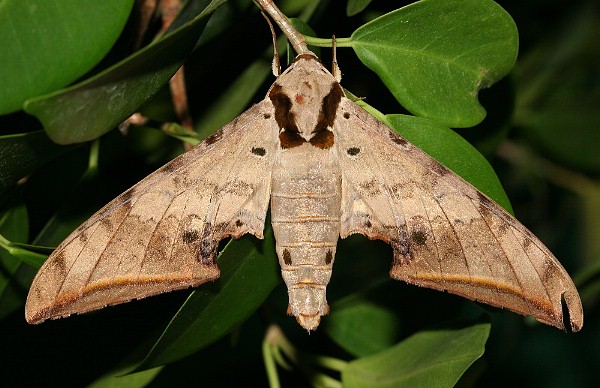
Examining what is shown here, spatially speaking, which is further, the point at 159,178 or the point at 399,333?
the point at 399,333

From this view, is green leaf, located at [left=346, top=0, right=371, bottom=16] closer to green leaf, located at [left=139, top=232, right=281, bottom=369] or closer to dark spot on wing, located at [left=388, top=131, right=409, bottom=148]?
dark spot on wing, located at [left=388, top=131, right=409, bottom=148]

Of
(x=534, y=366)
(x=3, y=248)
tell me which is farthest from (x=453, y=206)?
(x=534, y=366)

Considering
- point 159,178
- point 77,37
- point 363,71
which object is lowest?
point 363,71

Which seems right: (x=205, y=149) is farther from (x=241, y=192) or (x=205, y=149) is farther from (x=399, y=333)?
(x=399, y=333)

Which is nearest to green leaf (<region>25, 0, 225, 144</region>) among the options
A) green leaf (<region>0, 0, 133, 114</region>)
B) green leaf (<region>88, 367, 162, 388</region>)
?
green leaf (<region>0, 0, 133, 114</region>)

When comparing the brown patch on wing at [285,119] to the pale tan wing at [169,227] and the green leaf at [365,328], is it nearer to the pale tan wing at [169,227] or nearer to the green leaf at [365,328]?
the pale tan wing at [169,227]

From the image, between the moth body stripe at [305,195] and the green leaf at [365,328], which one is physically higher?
the moth body stripe at [305,195]

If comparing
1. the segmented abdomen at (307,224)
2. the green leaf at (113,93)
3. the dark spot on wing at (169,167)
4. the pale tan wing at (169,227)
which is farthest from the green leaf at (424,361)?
the green leaf at (113,93)
